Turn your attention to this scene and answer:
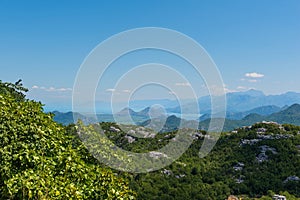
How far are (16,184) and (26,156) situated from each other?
2.57ft

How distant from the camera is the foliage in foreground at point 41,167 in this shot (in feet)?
23.9

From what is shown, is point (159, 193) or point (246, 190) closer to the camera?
point (159, 193)

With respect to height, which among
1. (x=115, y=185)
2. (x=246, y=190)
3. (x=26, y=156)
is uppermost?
(x=26, y=156)

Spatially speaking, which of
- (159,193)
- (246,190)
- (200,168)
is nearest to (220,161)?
(200,168)

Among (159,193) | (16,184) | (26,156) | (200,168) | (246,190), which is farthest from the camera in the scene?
(200,168)

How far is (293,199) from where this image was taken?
53156 mm

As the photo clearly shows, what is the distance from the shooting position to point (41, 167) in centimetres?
782

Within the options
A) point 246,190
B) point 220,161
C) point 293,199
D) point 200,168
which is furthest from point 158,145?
point 293,199

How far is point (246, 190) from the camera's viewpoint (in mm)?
62094

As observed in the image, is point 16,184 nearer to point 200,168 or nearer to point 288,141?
point 200,168

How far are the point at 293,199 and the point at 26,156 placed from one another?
55.3 m

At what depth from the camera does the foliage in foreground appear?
23.9 feet

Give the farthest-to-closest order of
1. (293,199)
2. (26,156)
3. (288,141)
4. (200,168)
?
(288,141), (200,168), (293,199), (26,156)

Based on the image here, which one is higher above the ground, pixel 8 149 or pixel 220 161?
pixel 8 149
